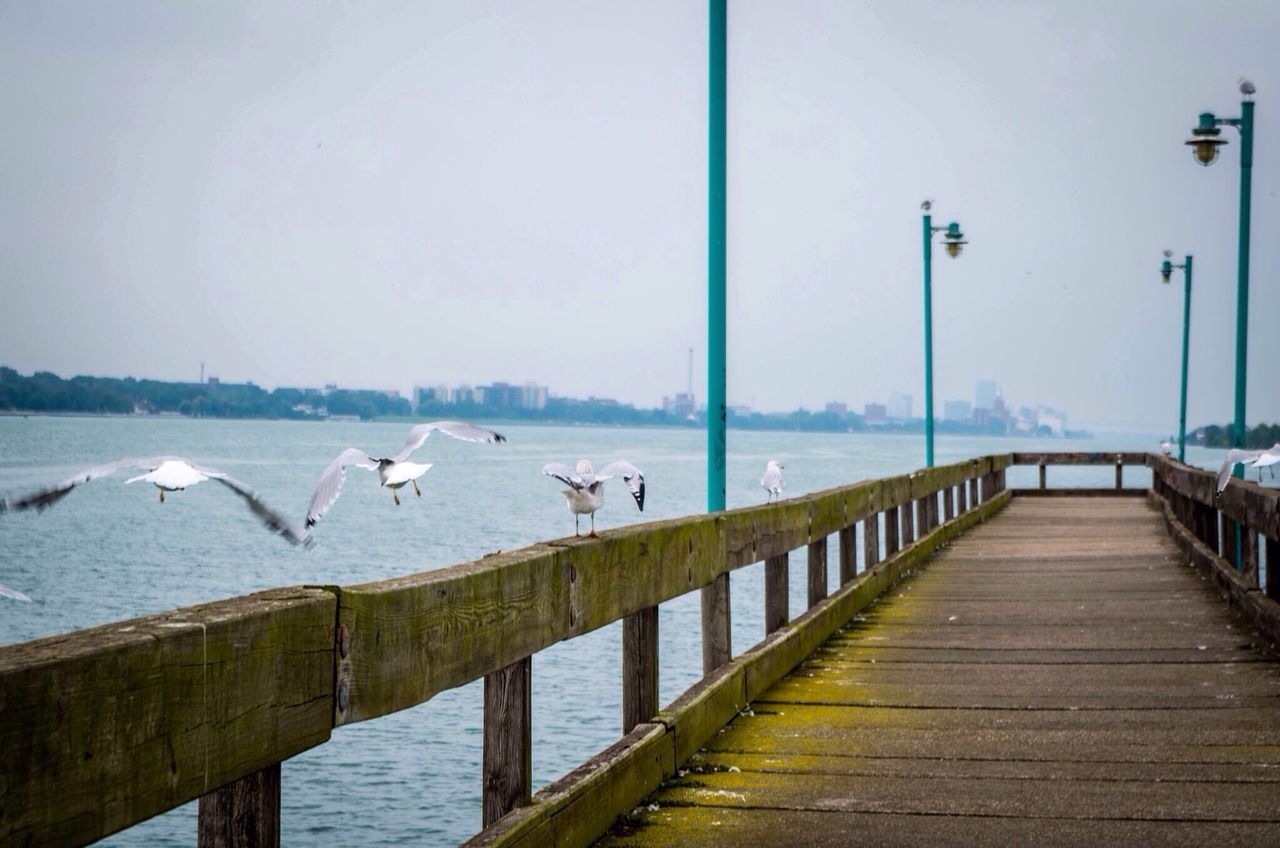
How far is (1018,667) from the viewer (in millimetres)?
9062

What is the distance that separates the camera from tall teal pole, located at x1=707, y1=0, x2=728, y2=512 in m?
9.84

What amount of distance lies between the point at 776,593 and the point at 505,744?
172 inches

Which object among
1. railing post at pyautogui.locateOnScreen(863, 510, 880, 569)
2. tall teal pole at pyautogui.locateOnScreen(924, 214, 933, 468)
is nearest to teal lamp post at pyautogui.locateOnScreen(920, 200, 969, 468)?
tall teal pole at pyautogui.locateOnScreen(924, 214, 933, 468)

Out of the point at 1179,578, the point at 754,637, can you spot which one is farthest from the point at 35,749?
the point at 754,637

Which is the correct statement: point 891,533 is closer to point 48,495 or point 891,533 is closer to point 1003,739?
point 1003,739

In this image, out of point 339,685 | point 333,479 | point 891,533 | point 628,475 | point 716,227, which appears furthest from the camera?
point 891,533

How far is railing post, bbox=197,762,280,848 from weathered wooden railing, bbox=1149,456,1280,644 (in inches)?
269

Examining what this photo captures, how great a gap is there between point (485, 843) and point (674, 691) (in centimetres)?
1753

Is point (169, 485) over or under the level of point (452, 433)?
under

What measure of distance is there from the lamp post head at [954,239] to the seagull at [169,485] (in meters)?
23.7

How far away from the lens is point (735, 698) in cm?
710

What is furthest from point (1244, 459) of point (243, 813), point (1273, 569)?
point (243, 813)

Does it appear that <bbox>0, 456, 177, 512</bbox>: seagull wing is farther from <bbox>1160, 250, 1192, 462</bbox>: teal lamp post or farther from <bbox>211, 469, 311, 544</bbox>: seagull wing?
<bbox>1160, 250, 1192, 462</bbox>: teal lamp post

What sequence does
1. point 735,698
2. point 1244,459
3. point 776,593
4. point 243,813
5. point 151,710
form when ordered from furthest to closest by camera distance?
point 1244,459
point 776,593
point 735,698
point 243,813
point 151,710
